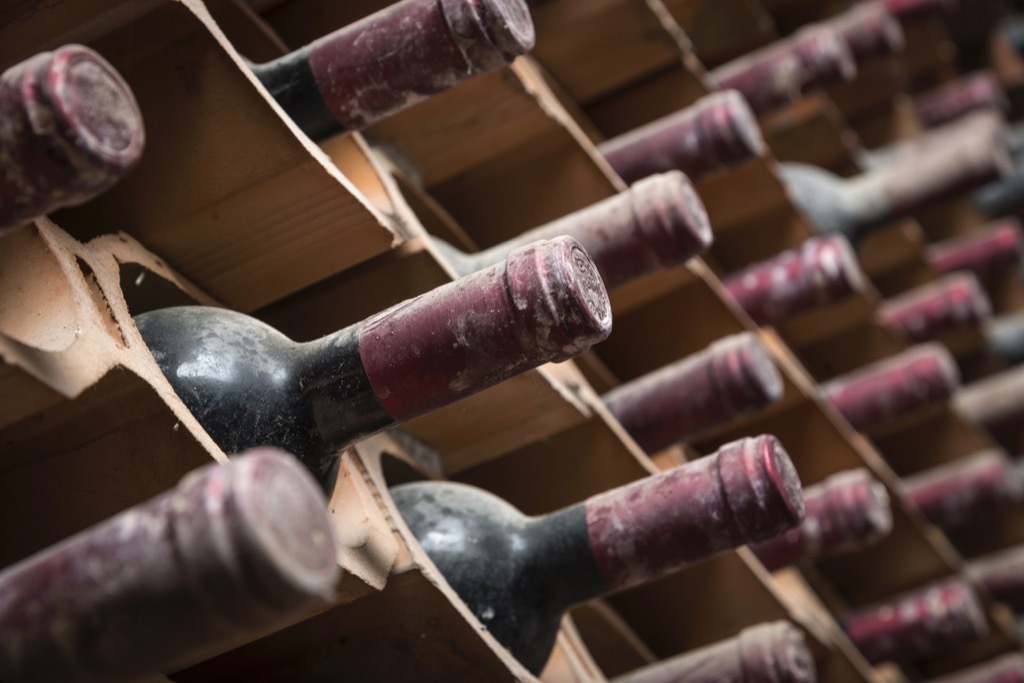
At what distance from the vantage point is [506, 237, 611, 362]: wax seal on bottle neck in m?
0.54

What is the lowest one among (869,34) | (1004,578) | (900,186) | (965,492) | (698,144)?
(1004,578)

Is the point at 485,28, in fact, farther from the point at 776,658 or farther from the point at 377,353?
the point at 776,658

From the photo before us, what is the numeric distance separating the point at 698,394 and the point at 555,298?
1.22 feet

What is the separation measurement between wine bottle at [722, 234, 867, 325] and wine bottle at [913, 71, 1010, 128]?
0.79 meters

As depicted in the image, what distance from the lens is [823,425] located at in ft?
3.81

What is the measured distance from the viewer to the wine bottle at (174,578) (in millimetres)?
369

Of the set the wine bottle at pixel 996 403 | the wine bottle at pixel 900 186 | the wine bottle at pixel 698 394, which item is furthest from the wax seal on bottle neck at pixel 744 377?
the wine bottle at pixel 996 403

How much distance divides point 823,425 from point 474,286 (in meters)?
0.67

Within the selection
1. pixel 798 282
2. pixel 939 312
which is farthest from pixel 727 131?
pixel 939 312

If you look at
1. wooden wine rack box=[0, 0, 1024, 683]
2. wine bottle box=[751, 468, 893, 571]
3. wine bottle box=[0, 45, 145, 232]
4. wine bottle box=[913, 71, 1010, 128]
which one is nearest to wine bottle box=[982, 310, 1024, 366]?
wine bottle box=[913, 71, 1010, 128]

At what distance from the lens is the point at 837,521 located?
38.3 inches

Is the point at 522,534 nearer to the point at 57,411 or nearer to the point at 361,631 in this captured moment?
the point at 361,631

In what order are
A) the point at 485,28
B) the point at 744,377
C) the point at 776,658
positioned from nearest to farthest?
the point at 485,28, the point at 776,658, the point at 744,377

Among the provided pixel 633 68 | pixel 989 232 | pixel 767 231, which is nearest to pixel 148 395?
pixel 633 68
